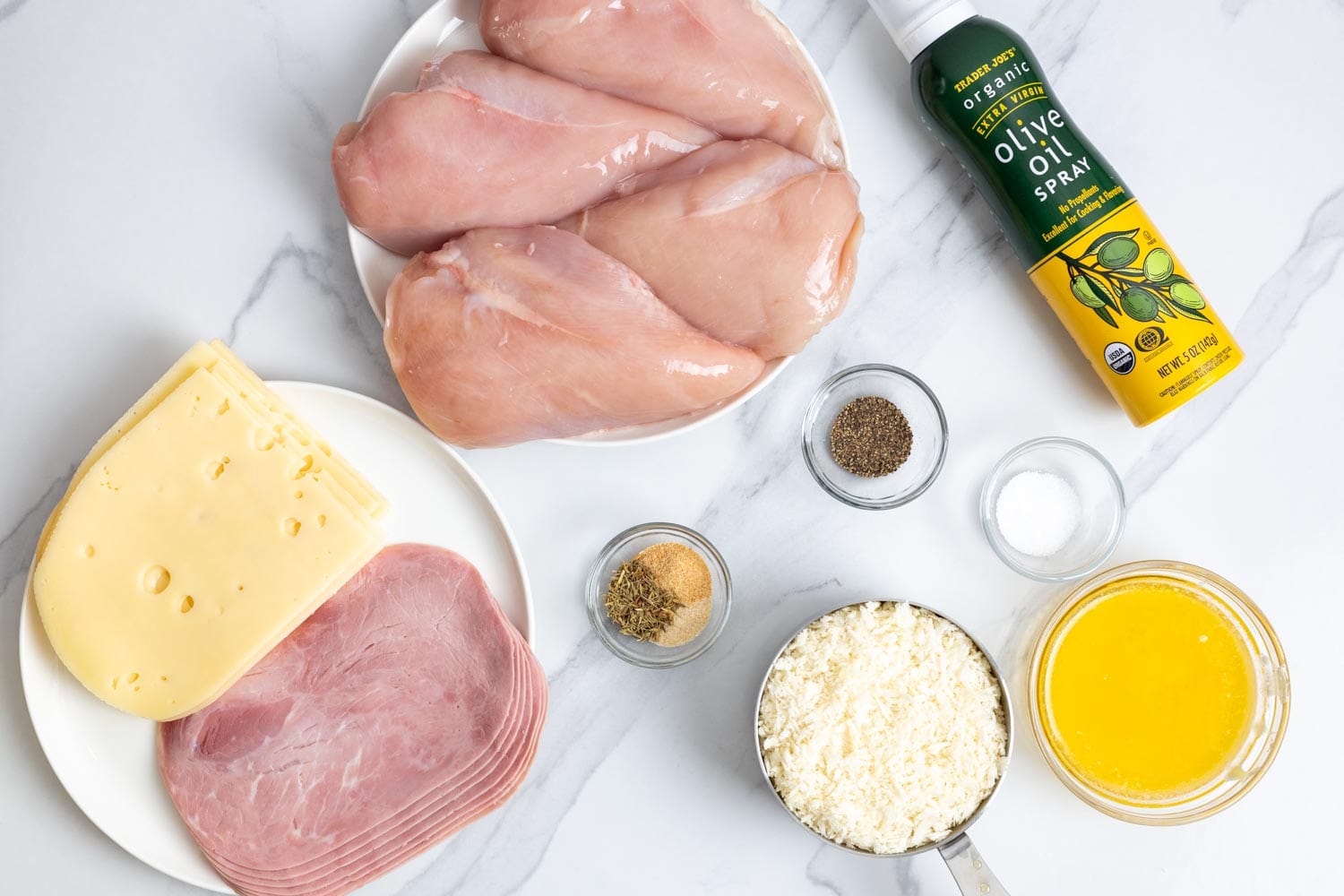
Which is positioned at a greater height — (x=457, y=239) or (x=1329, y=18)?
(x=457, y=239)

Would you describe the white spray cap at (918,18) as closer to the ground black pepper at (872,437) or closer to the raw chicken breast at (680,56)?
the raw chicken breast at (680,56)

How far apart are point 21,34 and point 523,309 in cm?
89

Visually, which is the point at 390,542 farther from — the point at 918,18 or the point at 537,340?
the point at 918,18

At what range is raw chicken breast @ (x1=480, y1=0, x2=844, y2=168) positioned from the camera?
49.1 inches

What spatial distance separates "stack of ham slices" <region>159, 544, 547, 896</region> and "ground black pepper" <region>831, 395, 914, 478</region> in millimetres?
548

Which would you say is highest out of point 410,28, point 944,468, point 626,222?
point 410,28

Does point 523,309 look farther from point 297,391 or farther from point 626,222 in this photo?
point 297,391

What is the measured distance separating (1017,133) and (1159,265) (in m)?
0.27

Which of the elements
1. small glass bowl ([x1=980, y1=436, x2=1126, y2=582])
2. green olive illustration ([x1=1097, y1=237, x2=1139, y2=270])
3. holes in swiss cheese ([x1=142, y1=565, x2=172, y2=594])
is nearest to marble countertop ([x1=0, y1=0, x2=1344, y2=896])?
small glass bowl ([x1=980, y1=436, x2=1126, y2=582])

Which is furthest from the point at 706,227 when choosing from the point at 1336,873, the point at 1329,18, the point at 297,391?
the point at 1336,873

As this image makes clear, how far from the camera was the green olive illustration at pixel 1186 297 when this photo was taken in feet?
4.43

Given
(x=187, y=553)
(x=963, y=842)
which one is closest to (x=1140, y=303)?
(x=963, y=842)

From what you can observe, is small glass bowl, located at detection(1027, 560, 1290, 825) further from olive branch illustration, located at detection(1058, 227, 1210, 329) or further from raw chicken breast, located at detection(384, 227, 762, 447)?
raw chicken breast, located at detection(384, 227, 762, 447)

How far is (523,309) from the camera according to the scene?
123cm
